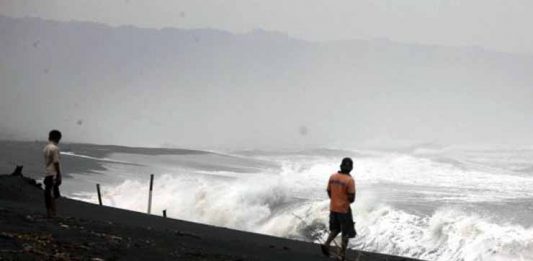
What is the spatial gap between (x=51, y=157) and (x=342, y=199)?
12.2ft

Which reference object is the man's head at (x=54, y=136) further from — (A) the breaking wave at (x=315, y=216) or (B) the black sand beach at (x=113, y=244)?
(A) the breaking wave at (x=315, y=216)

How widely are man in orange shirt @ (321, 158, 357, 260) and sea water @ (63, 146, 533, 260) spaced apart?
8196mm

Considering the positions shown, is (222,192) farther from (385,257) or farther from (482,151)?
(482,151)

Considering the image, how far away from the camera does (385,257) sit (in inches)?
533

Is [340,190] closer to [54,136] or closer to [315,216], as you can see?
[54,136]

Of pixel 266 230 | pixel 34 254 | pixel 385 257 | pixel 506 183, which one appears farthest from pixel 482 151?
pixel 34 254

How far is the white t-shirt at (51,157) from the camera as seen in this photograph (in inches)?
443

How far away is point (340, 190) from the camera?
1027 cm

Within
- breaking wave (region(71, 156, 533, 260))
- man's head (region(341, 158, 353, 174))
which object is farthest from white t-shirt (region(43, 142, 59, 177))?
breaking wave (region(71, 156, 533, 260))

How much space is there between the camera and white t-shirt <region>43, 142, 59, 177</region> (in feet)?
36.9

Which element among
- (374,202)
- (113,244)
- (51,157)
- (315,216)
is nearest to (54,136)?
(51,157)

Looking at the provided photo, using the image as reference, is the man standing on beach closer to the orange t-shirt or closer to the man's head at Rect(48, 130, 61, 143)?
the man's head at Rect(48, 130, 61, 143)

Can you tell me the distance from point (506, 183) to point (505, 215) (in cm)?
1525

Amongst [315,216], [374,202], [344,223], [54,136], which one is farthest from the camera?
[374,202]
